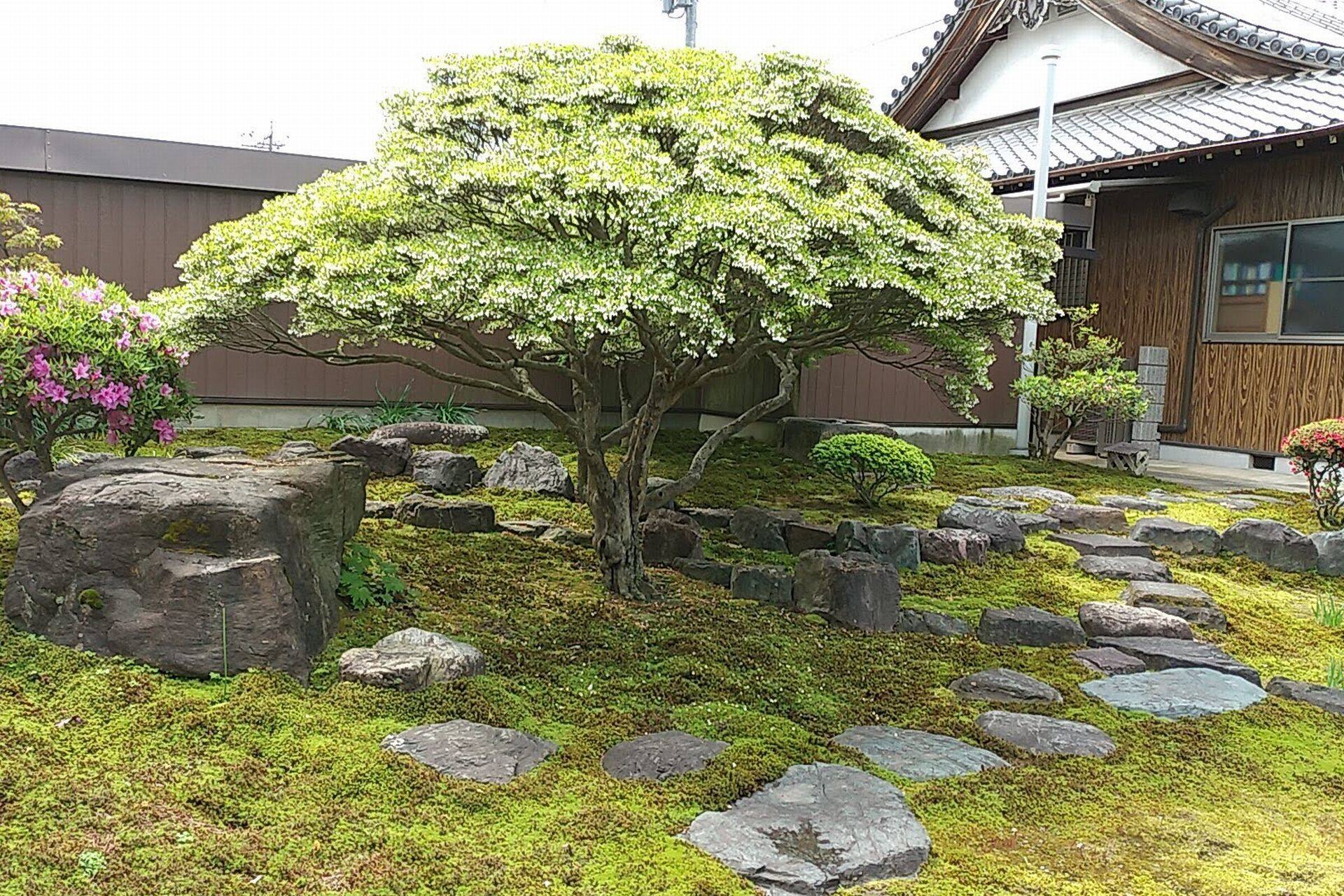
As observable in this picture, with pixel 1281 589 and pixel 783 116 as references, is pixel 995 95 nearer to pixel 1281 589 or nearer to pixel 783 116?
pixel 1281 589

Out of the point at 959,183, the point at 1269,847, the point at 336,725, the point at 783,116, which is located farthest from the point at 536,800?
the point at 959,183

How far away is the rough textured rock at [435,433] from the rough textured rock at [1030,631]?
533cm

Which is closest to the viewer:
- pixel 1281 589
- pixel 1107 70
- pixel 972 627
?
pixel 972 627

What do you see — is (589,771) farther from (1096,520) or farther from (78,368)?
(1096,520)

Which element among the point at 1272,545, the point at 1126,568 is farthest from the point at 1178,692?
the point at 1272,545

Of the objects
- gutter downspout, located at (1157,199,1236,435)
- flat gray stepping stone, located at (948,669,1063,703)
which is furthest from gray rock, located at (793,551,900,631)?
gutter downspout, located at (1157,199,1236,435)

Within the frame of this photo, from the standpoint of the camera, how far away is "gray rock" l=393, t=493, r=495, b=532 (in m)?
6.91

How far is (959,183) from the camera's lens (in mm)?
5676

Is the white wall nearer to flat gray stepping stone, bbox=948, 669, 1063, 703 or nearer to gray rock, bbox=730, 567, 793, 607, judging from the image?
gray rock, bbox=730, 567, 793, 607

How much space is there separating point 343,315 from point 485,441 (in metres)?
5.20

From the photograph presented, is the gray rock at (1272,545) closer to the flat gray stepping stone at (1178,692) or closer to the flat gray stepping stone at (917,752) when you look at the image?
the flat gray stepping stone at (1178,692)

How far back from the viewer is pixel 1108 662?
5066 mm

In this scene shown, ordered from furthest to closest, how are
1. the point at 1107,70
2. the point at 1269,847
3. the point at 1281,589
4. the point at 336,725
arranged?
1. the point at 1107,70
2. the point at 1281,589
3. the point at 336,725
4. the point at 1269,847

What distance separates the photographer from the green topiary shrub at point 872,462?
866 centimetres
